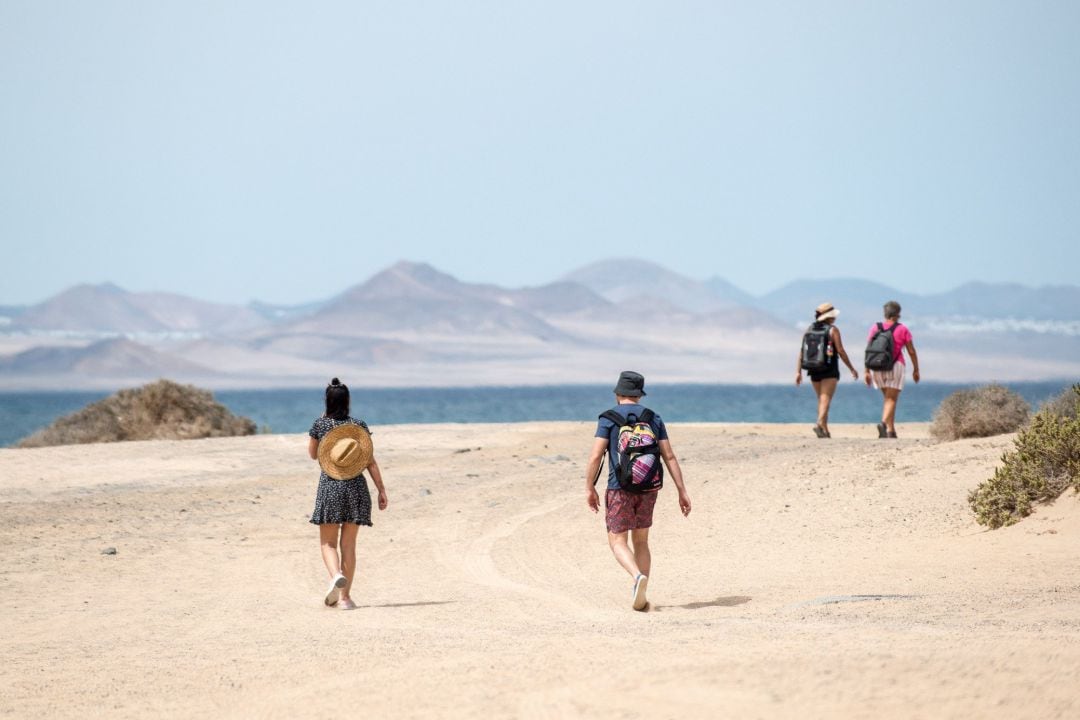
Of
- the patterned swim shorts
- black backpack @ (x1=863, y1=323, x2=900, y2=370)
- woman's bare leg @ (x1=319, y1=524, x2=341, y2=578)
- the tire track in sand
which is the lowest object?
the tire track in sand

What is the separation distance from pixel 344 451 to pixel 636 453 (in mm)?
2246

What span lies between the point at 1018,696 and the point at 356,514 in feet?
17.4

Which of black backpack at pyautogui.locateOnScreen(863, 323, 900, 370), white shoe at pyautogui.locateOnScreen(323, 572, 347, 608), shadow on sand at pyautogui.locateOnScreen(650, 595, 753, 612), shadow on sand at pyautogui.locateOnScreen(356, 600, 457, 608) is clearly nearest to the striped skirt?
black backpack at pyautogui.locateOnScreen(863, 323, 900, 370)

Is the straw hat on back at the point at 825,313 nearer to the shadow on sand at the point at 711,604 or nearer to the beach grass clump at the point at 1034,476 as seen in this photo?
the beach grass clump at the point at 1034,476

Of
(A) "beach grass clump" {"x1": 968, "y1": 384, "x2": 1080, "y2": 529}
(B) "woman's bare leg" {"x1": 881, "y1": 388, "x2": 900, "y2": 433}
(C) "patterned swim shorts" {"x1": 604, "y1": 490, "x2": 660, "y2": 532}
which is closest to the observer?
(C) "patterned swim shorts" {"x1": 604, "y1": 490, "x2": 660, "y2": 532}

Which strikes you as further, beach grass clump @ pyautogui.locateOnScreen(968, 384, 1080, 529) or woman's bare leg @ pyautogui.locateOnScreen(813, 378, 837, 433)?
woman's bare leg @ pyautogui.locateOnScreen(813, 378, 837, 433)

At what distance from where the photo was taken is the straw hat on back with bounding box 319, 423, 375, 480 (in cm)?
1012

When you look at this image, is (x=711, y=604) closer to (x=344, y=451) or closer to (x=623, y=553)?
(x=623, y=553)

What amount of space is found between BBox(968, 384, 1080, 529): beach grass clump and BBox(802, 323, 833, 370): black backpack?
6361 mm

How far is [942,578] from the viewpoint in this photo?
10.7 m

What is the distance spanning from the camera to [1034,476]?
1233 centimetres

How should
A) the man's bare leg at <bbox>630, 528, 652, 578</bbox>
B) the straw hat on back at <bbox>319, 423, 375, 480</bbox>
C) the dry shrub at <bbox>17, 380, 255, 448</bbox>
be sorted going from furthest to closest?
the dry shrub at <bbox>17, 380, 255, 448</bbox>, the straw hat on back at <bbox>319, 423, 375, 480</bbox>, the man's bare leg at <bbox>630, 528, 652, 578</bbox>

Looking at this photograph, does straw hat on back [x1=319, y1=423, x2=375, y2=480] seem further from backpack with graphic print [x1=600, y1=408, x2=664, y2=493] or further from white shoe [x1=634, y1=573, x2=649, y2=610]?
white shoe [x1=634, y1=573, x2=649, y2=610]

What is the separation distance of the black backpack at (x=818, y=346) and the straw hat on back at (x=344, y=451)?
10.1 meters
